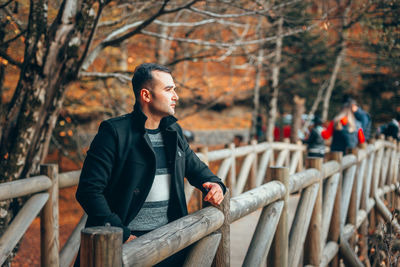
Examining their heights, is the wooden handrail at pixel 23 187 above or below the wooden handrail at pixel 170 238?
below

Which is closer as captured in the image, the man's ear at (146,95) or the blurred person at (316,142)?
the man's ear at (146,95)

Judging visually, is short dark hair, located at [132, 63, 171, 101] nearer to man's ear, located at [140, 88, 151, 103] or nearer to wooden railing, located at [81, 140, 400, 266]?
man's ear, located at [140, 88, 151, 103]

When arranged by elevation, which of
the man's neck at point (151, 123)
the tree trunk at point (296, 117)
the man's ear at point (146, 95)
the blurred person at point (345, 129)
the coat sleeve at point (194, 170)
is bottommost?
the tree trunk at point (296, 117)

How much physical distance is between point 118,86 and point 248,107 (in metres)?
12.4

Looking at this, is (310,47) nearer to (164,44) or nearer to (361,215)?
(164,44)

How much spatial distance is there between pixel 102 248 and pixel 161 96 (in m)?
1.13

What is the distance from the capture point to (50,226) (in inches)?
145

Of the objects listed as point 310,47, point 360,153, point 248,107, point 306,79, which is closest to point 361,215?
point 360,153

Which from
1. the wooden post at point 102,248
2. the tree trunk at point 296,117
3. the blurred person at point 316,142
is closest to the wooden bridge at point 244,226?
the wooden post at point 102,248

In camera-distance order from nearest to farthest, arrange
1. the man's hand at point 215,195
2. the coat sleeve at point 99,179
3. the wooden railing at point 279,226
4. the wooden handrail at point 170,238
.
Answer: the wooden handrail at point 170,238 < the wooden railing at point 279,226 < the coat sleeve at point 99,179 < the man's hand at point 215,195

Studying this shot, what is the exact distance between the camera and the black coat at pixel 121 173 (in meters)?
2.09

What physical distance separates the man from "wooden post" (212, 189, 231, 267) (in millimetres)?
45

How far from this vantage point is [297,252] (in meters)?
3.64

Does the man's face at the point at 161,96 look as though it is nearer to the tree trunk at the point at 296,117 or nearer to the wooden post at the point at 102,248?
the wooden post at the point at 102,248
